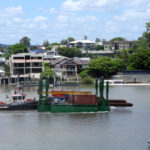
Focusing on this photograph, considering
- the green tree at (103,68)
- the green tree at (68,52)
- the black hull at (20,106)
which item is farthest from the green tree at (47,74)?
the black hull at (20,106)

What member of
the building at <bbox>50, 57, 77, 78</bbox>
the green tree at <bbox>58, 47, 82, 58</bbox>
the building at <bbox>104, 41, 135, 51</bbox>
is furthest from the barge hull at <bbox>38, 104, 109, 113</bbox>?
the building at <bbox>104, 41, 135, 51</bbox>

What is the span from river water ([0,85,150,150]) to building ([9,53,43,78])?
46.1m

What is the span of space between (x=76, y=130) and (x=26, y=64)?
2183 inches

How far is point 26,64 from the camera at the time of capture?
3396 inches

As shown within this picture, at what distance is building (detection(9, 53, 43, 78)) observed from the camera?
85750mm

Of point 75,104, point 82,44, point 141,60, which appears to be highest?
point 82,44

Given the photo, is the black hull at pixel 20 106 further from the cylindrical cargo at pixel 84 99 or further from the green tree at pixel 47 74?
the green tree at pixel 47 74

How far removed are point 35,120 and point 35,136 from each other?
17.9 feet

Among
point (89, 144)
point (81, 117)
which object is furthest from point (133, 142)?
point (81, 117)

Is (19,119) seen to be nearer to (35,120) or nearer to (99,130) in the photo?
(35,120)

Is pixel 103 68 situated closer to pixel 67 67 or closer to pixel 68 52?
pixel 67 67

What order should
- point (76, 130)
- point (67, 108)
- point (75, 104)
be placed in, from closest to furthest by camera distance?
1. point (76, 130)
2. point (67, 108)
3. point (75, 104)

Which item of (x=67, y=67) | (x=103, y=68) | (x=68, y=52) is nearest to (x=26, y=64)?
(x=67, y=67)

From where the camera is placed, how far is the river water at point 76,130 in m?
28.0
